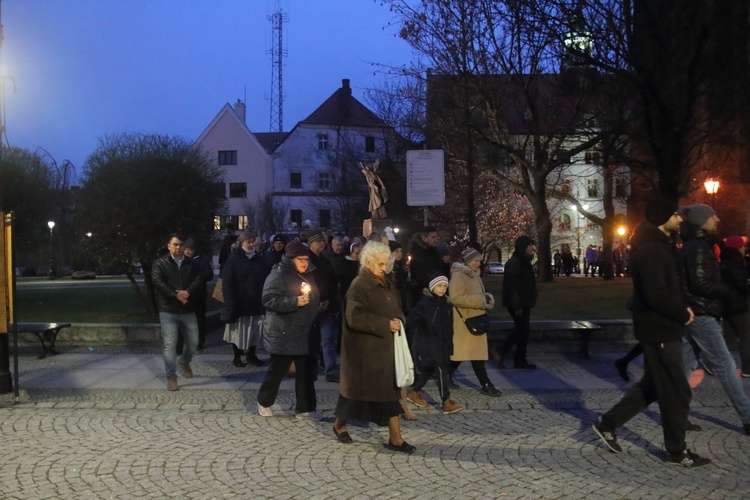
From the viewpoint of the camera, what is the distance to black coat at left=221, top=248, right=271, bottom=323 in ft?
37.4

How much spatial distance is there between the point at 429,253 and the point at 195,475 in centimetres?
514

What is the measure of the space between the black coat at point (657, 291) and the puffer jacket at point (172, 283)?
5.69 meters

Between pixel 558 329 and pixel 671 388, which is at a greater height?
pixel 671 388

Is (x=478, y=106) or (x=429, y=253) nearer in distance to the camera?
(x=429, y=253)

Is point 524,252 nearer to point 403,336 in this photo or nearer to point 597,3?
point 403,336

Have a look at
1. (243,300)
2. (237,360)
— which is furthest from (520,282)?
(237,360)

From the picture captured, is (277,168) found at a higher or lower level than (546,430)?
higher

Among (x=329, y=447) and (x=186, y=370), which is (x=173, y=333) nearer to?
(x=186, y=370)

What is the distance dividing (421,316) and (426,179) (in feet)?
23.4

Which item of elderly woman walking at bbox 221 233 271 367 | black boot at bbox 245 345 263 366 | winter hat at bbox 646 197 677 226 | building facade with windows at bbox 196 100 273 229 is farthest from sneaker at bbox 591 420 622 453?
building facade with windows at bbox 196 100 273 229

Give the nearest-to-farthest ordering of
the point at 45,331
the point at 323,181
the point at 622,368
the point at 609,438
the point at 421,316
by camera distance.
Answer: the point at 609,438 → the point at 421,316 → the point at 622,368 → the point at 45,331 → the point at 323,181

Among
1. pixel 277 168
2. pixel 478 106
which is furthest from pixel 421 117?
pixel 277 168

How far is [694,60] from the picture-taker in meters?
16.1

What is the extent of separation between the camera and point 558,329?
12.8m
